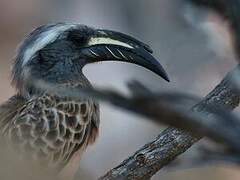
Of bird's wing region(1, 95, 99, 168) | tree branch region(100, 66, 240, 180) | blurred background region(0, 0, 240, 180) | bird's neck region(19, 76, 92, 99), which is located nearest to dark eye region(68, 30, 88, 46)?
bird's neck region(19, 76, 92, 99)

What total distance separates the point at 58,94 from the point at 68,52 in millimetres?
711

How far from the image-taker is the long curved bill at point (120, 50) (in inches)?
195

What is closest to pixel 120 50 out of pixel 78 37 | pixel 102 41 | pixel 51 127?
pixel 102 41

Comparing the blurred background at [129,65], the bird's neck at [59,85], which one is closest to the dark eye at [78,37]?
the bird's neck at [59,85]

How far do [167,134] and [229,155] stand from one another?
2.07m

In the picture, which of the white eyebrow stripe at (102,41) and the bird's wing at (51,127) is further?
the white eyebrow stripe at (102,41)

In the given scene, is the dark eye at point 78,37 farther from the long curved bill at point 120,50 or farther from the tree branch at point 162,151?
the tree branch at point 162,151

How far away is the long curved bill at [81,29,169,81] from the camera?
496 cm

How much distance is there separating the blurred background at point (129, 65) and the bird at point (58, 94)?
103 cm

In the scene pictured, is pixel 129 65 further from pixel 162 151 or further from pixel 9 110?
pixel 162 151

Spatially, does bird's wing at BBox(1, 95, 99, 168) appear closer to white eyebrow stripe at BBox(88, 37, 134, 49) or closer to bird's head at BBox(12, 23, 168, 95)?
bird's head at BBox(12, 23, 168, 95)

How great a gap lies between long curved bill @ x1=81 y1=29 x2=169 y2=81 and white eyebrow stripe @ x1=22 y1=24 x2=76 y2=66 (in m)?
0.22

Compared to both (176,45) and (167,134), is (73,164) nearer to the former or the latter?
(167,134)

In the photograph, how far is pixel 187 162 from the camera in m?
2.29
